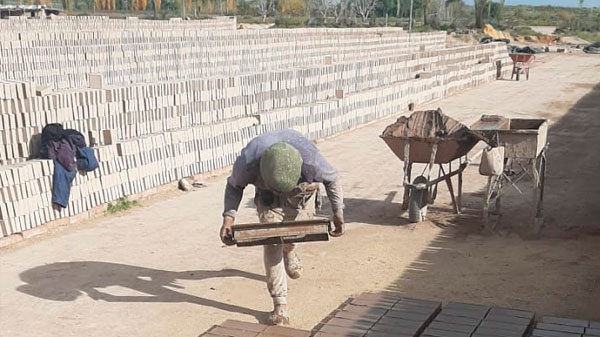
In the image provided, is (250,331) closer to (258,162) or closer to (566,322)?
(258,162)

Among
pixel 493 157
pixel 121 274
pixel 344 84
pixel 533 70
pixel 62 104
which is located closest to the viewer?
pixel 121 274

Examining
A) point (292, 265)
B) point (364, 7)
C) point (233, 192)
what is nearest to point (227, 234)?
point (233, 192)

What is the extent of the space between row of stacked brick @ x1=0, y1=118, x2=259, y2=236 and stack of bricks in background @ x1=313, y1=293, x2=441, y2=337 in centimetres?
425

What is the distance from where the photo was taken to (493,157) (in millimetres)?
8508

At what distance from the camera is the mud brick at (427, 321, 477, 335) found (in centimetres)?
541

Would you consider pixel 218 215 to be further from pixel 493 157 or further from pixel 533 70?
pixel 533 70

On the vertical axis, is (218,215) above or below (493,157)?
below

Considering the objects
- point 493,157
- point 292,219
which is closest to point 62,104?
point 292,219

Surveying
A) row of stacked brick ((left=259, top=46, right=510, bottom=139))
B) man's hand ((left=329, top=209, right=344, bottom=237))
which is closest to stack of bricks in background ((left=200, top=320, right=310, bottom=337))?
man's hand ((left=329, top=209, right=344, bottom=237))

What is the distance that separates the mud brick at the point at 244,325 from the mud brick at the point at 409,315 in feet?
3.40

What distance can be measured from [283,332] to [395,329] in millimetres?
860

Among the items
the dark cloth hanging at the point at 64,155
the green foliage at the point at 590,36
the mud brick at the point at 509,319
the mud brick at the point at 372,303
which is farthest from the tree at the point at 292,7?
the mud brick at the point at 509,319

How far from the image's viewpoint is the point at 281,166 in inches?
205

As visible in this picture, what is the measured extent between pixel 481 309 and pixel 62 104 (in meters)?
6.36
